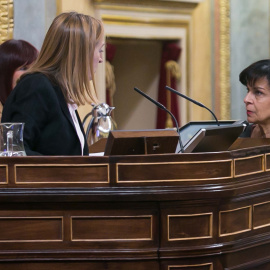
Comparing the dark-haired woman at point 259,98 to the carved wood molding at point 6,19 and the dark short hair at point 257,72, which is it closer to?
the dark short hair at point 257,72

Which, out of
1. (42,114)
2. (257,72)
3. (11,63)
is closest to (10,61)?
(11,63)

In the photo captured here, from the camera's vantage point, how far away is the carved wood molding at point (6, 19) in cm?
532

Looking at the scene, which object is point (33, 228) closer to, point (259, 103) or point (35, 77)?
point (35, 77)

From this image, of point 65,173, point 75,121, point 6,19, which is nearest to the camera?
point 65,173

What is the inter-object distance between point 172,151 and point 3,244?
2.39 feet

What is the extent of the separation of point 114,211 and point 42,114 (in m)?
0.55

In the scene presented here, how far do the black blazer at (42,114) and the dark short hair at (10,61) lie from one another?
88cm

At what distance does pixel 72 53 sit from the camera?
9.93 feet

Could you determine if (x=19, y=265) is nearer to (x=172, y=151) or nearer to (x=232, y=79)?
(x=172, y=151)

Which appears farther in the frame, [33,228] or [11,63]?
[11,63]

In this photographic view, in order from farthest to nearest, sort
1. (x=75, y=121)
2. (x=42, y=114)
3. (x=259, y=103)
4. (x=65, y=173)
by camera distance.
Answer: (x=259, y=103) → (x=75, y=121) → (x=42, y=114) → (x=65, y=173)

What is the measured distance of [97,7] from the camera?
21.0 ft

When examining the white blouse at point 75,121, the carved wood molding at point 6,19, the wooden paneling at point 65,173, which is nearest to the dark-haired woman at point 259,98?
the white blouse at point 75,121

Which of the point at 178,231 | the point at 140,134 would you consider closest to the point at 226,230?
the point at 178,231
